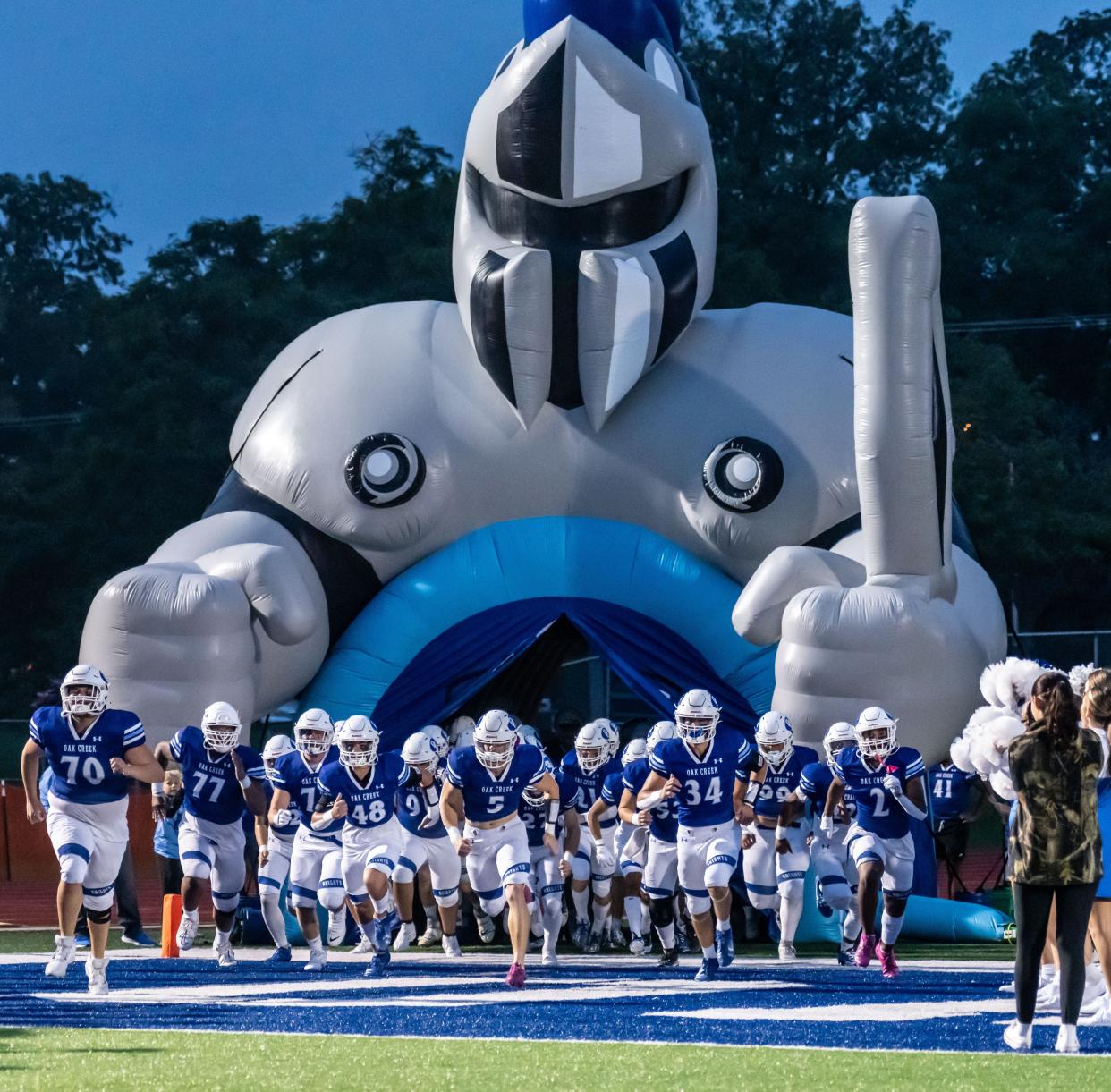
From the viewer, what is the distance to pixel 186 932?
12250 mm

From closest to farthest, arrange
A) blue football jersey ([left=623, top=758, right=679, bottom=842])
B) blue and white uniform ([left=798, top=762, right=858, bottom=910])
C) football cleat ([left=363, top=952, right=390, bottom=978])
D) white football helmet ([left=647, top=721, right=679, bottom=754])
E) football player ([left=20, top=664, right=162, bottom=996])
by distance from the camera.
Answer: football player ([left=20, top=664, right=162, bottom=996])
football cleat ([left=363, top=952, right=390, bottom=978])
blue football jersey ([left=623, top=758, right=679, bottom=842])
blue and white uniform ([left=798, top=762, right=858, bottom=910])
white football helmet ([left=647, top=721, right=679, bottom=754])

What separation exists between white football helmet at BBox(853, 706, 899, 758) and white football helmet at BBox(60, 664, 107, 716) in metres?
3.92

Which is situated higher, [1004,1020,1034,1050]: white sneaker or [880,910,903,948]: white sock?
[880,910,903,948]: white sock

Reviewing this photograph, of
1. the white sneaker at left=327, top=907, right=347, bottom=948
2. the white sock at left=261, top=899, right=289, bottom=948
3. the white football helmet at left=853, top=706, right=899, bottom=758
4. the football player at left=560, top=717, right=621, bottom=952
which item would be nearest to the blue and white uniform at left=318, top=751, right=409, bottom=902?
the white sneaker at left=327, top=907, right=347, bottom=948

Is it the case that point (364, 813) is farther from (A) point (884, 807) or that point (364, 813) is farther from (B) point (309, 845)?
(A) point (884, 807)

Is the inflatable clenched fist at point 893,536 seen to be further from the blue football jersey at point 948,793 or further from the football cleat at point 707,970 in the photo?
the football cleat at point 707,970

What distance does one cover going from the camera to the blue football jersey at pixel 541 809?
40.5ft

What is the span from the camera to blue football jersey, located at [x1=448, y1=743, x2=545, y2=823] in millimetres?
11070

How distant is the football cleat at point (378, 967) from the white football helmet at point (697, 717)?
1.99 m

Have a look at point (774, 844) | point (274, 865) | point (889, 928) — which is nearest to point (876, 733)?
point (889, 928)

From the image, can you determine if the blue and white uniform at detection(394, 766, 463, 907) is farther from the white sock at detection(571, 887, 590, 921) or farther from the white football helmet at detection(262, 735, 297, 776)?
the white sock at detection(571, 887, 590, 921)

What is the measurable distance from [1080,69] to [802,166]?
5.86 metres

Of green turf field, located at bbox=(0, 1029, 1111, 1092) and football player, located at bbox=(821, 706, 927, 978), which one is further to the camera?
football player, located at bbox=(821, 706, 927, 978)

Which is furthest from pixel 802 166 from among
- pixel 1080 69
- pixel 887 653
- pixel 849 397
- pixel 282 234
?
pixel 887 653
